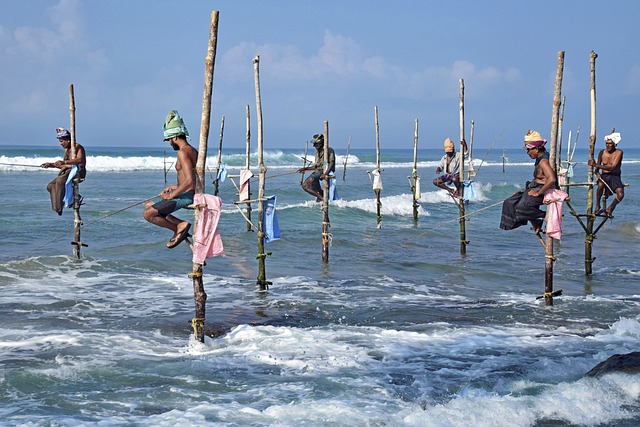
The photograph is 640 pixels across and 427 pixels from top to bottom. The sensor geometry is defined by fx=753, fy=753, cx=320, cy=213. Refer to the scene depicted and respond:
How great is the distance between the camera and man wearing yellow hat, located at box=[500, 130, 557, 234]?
359 inches

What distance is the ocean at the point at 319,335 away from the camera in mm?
6422

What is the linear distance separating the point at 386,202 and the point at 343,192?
8.52 metres

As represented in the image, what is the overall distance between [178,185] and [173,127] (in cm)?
67

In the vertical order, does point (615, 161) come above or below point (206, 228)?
above

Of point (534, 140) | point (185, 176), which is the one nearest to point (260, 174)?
point (185, 176)

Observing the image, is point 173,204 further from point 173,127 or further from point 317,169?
point 317,169

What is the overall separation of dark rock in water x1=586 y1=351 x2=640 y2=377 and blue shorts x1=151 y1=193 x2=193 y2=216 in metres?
4.37

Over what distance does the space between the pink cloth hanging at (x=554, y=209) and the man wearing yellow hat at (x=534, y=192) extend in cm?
8

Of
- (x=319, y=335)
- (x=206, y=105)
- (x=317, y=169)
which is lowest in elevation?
(x=319, y=335)

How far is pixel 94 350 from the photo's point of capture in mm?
8086

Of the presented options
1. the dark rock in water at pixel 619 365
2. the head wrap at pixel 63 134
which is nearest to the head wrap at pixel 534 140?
the dark rock in water at pixel 619 365

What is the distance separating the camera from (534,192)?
30.3 feet

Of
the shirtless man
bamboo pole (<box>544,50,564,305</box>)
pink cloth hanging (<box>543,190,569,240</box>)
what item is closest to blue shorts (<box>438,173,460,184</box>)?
the shirtless man

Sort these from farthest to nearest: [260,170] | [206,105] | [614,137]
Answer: [614,137], [260,170], [206,105]
